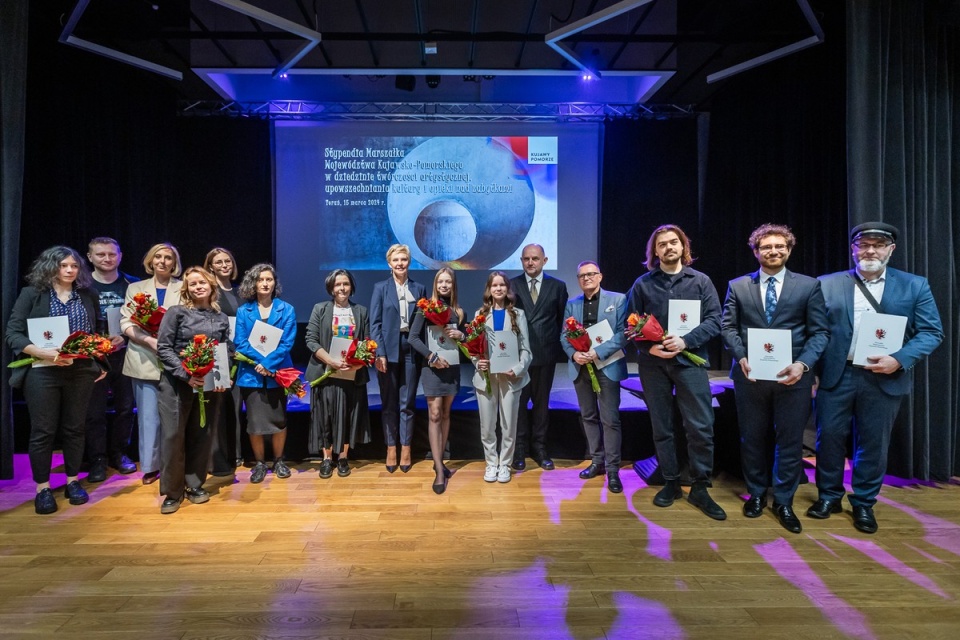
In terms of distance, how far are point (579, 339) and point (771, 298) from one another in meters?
1.29

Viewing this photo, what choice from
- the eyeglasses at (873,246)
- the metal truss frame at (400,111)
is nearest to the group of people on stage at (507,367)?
the eyeglasses at (873,246)

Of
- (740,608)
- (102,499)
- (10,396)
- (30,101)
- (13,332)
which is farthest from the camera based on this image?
(30,101)

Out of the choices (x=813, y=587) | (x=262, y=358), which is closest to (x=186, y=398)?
(x=262, y=358)

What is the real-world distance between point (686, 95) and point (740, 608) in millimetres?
7265

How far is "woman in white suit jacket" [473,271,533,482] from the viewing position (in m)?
3.82

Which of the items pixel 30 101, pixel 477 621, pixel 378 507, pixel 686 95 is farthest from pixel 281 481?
pixel 686 95

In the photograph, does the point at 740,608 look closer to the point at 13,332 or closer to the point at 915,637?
the point at 915,637

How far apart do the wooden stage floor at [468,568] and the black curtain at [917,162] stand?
20.2 inches

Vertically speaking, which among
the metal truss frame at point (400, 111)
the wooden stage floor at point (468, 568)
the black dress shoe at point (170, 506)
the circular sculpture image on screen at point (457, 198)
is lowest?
the wooden stage floor at point (468, 568)

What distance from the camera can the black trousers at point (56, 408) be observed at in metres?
3.38

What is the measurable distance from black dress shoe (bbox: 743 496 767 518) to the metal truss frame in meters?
5.73

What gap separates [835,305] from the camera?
3.15 m

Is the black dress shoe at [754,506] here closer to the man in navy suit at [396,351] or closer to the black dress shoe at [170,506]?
the man in navy suit at [396,351]

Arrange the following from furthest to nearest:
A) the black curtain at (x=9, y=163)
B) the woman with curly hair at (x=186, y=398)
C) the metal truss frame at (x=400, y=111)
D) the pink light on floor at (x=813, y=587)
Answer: the metal truss frame at (x=400, y=111)
the black curtain at (x=9, y=163)
the woman with curly hair at (x=186, y=398)
the pink light on floor at (x=813, y=587)
